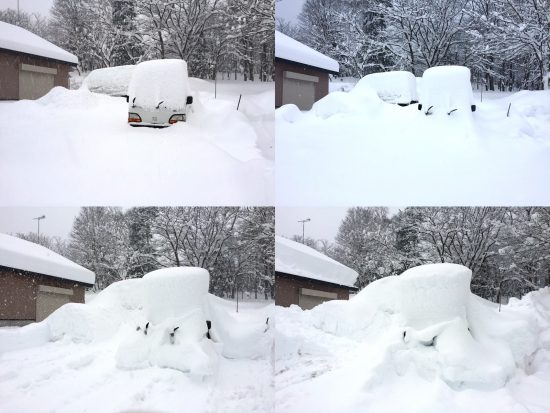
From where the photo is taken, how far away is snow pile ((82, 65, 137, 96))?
5191mm

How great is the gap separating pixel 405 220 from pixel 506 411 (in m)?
1.48

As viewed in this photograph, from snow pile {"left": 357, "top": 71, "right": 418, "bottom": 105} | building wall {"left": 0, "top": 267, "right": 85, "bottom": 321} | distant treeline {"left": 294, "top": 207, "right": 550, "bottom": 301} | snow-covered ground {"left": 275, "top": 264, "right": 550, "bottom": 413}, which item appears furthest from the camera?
snow pile {"left": 357, "top": 71, "right": 418, "bottom": 105}

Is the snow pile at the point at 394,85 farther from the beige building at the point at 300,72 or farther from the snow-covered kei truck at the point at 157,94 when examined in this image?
the snow-covered kei truck at the point at 157,94

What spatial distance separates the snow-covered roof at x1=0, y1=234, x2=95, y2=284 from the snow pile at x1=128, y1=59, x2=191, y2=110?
1264 mm

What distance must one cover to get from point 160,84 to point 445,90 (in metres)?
2.10

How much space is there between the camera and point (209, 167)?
17.1ft

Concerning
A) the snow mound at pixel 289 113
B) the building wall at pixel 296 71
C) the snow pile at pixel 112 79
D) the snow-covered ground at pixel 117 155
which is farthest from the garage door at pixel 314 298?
the snow pile at pixel 112 79

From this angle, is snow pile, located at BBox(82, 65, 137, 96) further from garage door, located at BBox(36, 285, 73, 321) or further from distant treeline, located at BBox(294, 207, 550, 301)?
distant treeline, located at BBox(294, 207, 550, 301)

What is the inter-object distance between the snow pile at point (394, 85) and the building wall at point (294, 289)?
146 cm

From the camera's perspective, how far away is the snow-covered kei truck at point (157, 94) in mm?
5164

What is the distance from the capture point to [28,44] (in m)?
5.12

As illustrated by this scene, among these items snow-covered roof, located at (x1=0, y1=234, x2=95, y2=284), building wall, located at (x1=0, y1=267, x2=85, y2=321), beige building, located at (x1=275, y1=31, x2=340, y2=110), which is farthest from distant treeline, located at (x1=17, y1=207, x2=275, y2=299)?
beige building, located at (x1=275, y1=31, x2=340, y2=110)

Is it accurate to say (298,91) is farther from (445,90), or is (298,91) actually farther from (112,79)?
(112,79)

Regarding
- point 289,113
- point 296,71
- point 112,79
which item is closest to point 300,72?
point 296,71
